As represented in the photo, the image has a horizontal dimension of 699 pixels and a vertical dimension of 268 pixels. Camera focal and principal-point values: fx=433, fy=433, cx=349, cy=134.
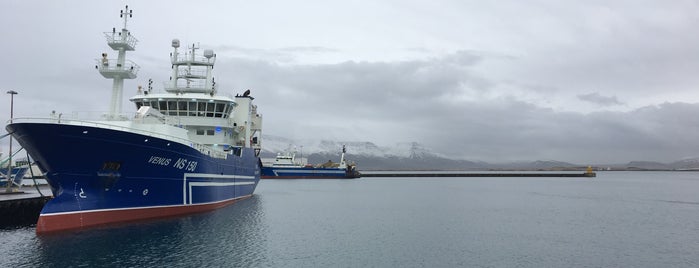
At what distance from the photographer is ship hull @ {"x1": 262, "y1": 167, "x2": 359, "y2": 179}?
9812cm

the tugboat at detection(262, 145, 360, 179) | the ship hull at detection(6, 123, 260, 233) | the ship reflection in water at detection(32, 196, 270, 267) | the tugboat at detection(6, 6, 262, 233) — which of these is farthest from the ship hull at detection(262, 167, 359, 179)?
the ship reflection in water at detection(32, 196, 270, 267)

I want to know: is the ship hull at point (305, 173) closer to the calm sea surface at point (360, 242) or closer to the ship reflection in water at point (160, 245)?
the calm sea surface at point (360, 242)

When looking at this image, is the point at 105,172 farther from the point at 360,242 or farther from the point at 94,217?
the point at 360,242

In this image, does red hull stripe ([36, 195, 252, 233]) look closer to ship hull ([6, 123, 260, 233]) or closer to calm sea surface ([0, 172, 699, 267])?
ship hull ([6, 123, 260, 233])

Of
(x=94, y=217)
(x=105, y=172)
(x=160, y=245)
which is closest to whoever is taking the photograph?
(x=160, y=245)

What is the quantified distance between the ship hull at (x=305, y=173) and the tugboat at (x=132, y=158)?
200 feet

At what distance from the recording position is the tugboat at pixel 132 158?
21.3 meters

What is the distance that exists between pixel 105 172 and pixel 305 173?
81961 millimetres

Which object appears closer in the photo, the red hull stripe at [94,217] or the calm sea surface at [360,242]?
the calm sea surface at [360,242]

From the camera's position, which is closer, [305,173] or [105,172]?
[105,172]

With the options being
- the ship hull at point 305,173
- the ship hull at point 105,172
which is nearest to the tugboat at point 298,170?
the ship hull at point 305,173

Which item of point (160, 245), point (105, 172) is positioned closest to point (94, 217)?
point (105, 172)

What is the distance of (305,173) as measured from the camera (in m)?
104

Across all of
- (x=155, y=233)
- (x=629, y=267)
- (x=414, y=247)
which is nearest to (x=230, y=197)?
Result: (x=155, y=233)
